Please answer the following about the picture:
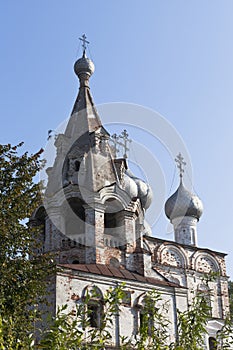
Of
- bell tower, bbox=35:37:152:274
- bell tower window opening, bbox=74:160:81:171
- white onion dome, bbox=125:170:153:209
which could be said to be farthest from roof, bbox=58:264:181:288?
white onion dome, bbox=125:170:153:209

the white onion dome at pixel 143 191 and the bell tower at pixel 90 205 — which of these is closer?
the bell tower at pixel 90 205

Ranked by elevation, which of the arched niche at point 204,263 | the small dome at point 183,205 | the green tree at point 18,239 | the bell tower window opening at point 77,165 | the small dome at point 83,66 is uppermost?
the small dome at point 83,66

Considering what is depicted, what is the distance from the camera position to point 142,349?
584 centimetres

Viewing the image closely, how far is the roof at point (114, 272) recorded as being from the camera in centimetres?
1527

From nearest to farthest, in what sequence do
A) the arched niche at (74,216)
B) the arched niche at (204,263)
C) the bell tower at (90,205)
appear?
the bell tower at (90,205) → the arched niche at (74,216) → the arched niche at (204,263)

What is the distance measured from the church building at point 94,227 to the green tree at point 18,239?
3.62 metres

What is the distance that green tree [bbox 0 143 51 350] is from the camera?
10.1m

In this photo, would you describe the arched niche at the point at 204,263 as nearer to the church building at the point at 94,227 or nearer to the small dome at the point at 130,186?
the church building at the point at 94,227

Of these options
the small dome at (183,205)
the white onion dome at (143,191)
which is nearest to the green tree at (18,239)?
the white onion dome at (143,191)

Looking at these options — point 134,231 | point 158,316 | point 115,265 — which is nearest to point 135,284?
point 115,265

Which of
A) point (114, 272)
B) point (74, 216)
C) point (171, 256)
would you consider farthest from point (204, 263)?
point (114, 272)

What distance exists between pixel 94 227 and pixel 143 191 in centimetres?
833

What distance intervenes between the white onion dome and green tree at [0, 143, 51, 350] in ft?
43.9

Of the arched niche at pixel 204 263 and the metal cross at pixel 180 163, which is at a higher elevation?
the metal cross at pixel 180 163
